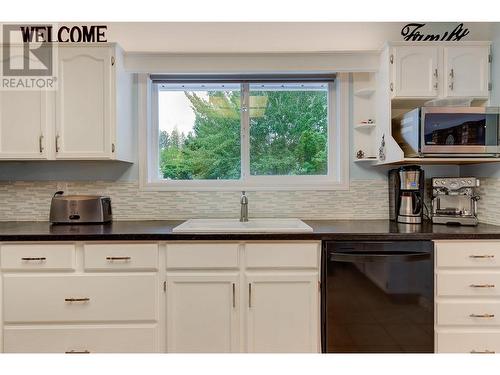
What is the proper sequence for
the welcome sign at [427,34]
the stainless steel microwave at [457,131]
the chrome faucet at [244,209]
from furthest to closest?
the welcome sign at [427,34]
the chrome faucet at [244,209]
the stainless steel microwave at [457,131]

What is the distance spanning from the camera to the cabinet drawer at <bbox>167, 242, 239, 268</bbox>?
200 centimetres

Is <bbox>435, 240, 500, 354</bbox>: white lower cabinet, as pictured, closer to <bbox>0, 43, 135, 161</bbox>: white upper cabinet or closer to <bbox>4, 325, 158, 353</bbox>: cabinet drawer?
<bbox>4, 325, 158, 353</bbox>: cabinet drawer

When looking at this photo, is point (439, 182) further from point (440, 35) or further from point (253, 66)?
point (253, 66)

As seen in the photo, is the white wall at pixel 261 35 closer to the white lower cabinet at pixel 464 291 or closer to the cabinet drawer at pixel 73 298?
the white lower cabinet at pixel 464 291

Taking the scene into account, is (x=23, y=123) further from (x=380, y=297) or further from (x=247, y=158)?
(x=380, y=297)

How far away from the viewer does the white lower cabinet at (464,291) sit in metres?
1.99

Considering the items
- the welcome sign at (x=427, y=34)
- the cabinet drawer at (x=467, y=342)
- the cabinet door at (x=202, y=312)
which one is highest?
the welcome sign at (x=427, y=34)

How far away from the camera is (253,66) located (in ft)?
8.26

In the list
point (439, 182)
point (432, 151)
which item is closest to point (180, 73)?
point (432, 151)

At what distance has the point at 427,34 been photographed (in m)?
2.63

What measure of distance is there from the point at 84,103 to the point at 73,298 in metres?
1.24

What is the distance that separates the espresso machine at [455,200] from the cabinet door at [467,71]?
0.58m

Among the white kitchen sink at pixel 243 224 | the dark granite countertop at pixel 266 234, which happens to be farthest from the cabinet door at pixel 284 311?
the white kitchen sink at pixel 243 224

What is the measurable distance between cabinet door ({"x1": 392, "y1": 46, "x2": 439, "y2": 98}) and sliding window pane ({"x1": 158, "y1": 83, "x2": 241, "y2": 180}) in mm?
1163
